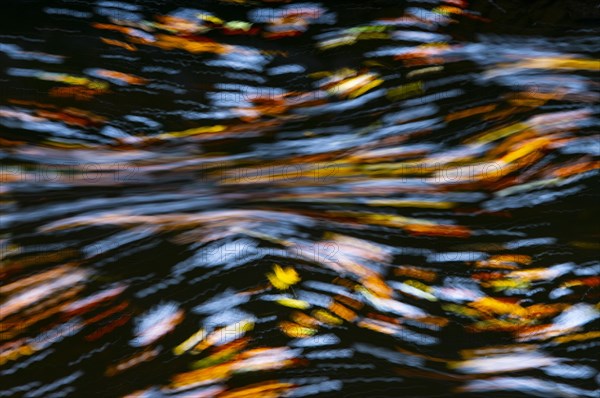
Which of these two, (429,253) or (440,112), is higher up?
(440,112)

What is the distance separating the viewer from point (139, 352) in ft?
3.26

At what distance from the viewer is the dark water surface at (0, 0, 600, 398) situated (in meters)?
1.01

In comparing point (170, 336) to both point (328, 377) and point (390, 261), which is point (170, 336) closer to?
point (328, 377)

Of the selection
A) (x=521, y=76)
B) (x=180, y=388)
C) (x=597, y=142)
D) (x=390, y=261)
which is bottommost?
(x=180, y=388)

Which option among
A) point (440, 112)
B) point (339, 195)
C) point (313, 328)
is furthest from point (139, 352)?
point (440, 112)

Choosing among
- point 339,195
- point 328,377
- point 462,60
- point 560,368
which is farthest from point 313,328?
point 462,60

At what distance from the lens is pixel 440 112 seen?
1.14m

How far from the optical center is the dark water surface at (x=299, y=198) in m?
1.01

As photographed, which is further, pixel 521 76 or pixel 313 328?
pixel 521 76

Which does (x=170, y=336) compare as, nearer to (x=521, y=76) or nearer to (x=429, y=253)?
(x=429, y=253)

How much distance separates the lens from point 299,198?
1.08m

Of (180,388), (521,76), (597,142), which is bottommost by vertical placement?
(180,388)

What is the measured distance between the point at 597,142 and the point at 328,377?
1.89 ft

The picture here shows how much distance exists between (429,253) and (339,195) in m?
0.16
